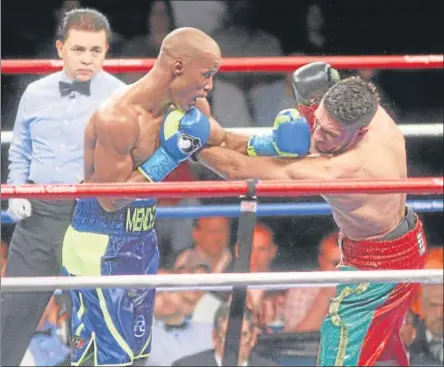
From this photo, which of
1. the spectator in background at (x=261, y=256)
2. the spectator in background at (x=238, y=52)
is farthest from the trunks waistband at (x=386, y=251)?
the spectator in background at (x=238, y=52)

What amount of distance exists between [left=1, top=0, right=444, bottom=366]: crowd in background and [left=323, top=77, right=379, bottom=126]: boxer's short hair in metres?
0.53

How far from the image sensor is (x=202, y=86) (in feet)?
6.40

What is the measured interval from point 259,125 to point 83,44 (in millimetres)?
746

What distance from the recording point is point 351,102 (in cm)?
196

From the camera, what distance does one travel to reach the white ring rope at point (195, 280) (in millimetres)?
1731

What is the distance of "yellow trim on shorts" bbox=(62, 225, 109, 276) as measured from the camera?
199 centimetres

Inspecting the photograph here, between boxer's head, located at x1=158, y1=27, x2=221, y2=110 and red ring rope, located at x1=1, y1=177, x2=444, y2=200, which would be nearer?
red ring rope, located at x1=1, y1=177, x2=444, y2=200

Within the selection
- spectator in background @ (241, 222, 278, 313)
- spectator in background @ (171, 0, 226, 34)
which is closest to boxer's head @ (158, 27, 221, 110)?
spectator in background @ (241, 222, 278, 313)

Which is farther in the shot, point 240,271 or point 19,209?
point 19,209

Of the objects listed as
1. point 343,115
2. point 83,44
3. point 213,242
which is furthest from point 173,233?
point 343,115

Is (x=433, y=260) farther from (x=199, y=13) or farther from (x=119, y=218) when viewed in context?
(x=119, y=218)

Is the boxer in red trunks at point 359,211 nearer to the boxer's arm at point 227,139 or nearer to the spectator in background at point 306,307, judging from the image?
the boxer's arm at point 227,139

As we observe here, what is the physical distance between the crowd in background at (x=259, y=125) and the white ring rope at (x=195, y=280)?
1.44 ft

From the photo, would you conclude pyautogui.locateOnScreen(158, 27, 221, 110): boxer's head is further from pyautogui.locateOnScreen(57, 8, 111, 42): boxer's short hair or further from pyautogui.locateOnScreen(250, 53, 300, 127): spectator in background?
pyautogui.locateOnScreen(250, 53, 300, 127): spectator in background
